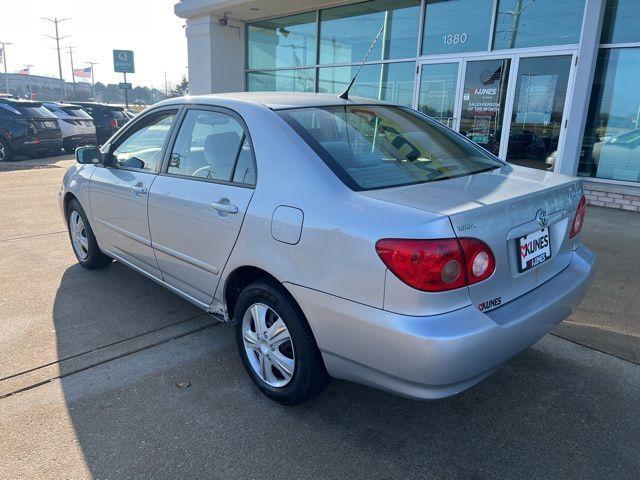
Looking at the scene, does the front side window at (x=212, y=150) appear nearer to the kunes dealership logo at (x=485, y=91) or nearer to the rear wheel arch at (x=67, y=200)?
the rear wheel arch at (x=67, y=200)

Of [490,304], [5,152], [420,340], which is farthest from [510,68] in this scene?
[5,152]

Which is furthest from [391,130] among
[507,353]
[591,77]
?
[591,77]

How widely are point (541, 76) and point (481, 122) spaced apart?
4.15 feet

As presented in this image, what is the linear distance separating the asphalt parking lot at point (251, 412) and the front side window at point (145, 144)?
3.75 ft

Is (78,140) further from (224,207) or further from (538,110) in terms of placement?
(224,207)

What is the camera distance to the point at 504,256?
2209mm

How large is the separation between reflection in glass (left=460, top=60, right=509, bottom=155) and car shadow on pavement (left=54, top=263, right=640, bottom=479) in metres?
6.31

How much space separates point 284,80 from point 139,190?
1049 centimetres

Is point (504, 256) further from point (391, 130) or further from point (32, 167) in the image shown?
point (32, 167)

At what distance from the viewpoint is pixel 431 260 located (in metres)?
2.01

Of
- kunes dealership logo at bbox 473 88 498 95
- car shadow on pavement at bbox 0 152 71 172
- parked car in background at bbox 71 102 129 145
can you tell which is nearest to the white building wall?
car shadow on pavement at bbox 0 152 71 172

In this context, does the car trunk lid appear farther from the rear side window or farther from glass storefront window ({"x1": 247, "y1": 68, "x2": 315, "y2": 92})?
the rear side window

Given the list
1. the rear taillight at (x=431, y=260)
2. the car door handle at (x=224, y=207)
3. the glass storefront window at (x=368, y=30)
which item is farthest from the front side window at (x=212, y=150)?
the glass storefront window at (x=368, y=30)

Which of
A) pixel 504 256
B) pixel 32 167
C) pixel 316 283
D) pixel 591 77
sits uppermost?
pixel 591 77
